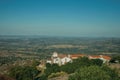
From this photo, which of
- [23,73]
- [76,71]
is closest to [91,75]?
[76,71]

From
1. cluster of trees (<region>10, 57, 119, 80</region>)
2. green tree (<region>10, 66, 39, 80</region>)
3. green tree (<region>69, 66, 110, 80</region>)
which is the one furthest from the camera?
green tree (<region>10, 66, 39, 80</region>)

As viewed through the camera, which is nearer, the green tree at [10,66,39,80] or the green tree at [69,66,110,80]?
the green tree at [69,66,110,80]

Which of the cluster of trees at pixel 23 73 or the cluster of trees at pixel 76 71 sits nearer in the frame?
the cluster of trees at pixel 76 71

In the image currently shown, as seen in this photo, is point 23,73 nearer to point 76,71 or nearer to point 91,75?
point 76,71

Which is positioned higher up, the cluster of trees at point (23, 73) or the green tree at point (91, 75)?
the green tree at point (91, 75)

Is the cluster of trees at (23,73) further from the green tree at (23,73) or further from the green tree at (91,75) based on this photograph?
the green tree at (91,75)

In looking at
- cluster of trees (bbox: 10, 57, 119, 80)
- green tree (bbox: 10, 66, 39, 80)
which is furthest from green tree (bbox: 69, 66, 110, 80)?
green tree (bbox: 10, 66, 39, 80)

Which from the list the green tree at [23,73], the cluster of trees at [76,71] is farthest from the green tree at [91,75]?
the green tree at [23,73]

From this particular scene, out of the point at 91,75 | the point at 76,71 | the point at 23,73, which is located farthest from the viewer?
the point at 23,73


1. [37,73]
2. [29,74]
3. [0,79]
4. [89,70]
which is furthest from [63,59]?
[0,79]

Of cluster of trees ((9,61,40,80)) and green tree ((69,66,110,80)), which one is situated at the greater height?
green tree ((69,66,110,80))

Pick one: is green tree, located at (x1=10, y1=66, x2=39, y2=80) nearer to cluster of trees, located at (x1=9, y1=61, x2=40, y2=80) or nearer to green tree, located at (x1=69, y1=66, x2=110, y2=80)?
cluster of trees, located at (x1=9, y1=61, x2=40, y2=80)

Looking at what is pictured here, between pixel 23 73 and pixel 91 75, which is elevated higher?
pixel 91 75
